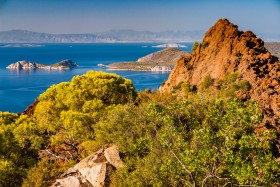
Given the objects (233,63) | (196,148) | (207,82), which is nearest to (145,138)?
(196,148)

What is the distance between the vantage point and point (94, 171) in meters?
31.2

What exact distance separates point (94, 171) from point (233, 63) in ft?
199

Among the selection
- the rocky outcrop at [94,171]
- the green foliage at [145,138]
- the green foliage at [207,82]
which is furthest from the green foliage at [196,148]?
the green foliage at [207,82]

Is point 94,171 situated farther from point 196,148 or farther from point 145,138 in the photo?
point 196,148

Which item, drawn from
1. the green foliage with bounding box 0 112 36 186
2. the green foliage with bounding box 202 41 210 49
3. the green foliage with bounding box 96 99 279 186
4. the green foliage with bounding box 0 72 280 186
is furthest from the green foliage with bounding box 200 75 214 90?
the green foliage with bounding box 96 99 279 186

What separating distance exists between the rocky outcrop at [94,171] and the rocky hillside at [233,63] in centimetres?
2886

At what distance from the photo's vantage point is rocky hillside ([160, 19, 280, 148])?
65188 mm

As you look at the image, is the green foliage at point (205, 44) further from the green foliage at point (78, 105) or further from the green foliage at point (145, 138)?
the green foliage at point (78, 105)

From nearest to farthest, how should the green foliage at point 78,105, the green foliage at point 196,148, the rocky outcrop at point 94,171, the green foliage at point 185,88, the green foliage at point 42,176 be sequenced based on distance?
the green foliage at point 196,148, the rocky outcrop at point 94,171, the green foliage at point 42,176, the green foliage at point 78,105, the green foliage at point 185,88

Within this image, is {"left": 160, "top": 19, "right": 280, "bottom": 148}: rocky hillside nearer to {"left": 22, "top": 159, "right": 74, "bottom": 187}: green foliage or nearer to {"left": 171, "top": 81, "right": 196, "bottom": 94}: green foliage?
{"left": 171, "top": 81, "right": 196, "bottom": 94}: green foliage

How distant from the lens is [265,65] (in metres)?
77.1

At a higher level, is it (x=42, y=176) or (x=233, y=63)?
(x=233, y=63)

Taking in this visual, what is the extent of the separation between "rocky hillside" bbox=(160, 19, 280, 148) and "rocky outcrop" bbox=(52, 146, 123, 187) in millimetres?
28856

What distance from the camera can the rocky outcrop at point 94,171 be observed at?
3069 cm
